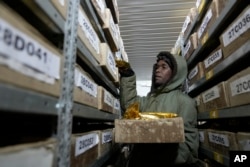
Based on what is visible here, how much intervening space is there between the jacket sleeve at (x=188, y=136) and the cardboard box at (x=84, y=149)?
26.3 inches

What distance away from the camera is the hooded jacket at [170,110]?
1.77 metres

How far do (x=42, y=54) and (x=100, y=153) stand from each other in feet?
3.35

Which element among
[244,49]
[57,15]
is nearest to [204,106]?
[244,49]

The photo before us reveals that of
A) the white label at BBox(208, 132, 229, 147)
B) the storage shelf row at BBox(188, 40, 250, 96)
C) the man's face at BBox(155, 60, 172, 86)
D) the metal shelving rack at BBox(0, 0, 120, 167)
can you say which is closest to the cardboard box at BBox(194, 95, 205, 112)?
the storage shelf row at BBox(188, 40, 250, 96)

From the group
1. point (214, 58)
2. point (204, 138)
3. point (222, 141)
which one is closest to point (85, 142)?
point (222, 141)

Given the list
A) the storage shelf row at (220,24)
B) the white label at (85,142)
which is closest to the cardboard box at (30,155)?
the white label at (85,142)

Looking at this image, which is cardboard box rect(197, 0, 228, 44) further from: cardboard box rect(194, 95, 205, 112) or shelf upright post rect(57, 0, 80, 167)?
shelf upright post rect(57, 0, 80, 167)

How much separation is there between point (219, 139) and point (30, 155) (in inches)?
54.3

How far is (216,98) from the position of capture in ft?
5.46

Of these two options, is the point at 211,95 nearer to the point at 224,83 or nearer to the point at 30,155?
the point at 224,83

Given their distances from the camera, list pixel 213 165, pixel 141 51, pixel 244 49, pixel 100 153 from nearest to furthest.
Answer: pixel 244 49, pixel 100 153, pixel 213 165, pixel 141 51

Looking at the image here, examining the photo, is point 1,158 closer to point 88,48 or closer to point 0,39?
point 0,39

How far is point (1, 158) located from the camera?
1.74 ft

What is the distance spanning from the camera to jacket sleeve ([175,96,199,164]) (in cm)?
180
